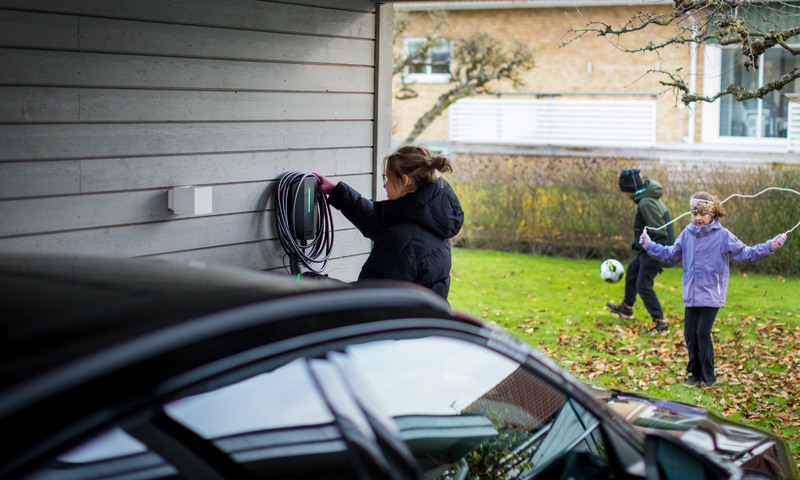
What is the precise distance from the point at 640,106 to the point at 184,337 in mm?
17265

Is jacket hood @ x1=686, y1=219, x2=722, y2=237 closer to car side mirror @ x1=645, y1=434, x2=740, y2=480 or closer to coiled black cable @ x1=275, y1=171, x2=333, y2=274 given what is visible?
coiled black cable @ x1=275, y1=171, x2=333, y2=274

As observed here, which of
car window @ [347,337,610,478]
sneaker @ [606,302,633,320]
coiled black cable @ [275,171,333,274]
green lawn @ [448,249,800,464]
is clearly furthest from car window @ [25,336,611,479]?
sneaker @ [606,302,633,320]

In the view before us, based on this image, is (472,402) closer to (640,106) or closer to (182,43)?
(182,43)

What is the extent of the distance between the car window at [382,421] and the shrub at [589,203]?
9.90m

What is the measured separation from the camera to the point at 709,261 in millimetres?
6777

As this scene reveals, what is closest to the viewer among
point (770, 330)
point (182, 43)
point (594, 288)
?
point (182, 43)

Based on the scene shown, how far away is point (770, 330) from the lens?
31.5 feet

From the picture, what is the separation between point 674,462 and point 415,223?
7.63ft

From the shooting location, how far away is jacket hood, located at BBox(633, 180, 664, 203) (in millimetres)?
9031

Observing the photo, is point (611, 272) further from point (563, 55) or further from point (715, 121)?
point (563, 55)

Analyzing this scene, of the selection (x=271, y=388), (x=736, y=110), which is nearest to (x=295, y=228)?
(x=271, y=388)

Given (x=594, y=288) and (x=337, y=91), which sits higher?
(x=337, y=91)

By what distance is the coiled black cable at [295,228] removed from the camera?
5449 mm

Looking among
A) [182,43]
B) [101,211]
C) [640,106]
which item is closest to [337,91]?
[182,43]
